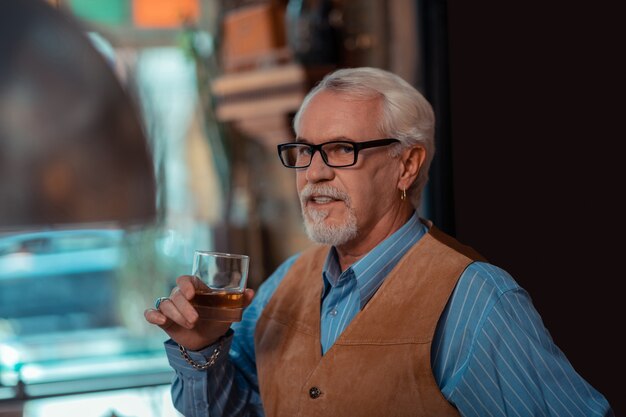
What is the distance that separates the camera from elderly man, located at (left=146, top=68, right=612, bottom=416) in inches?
58.9

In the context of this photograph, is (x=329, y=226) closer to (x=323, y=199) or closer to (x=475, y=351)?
(x=323, y=199)

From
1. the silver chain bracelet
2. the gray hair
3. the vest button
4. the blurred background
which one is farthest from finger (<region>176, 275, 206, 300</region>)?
the blurred background

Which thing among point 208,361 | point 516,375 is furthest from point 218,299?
point 516,375

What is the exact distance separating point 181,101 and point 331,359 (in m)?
2.63

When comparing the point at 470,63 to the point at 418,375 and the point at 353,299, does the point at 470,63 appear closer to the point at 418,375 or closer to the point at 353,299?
the point at 353,299

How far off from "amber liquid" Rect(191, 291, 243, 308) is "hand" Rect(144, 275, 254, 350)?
15 mm

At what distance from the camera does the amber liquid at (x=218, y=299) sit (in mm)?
1585

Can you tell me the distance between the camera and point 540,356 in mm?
1470

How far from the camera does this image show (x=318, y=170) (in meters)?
1.69

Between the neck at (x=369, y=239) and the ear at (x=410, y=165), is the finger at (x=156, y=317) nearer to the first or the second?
the neck at (x=369, y=239)

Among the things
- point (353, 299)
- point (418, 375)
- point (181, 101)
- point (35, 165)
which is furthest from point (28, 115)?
point (418, 375)

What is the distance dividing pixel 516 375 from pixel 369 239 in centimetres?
43

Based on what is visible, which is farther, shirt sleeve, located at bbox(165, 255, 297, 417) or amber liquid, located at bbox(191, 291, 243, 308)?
shirt sleeve, located at bbox(165, 255, 297, 417)

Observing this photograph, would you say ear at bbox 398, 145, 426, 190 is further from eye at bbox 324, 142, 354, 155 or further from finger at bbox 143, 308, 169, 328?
finger at bbox 143, 308, 169, 328
